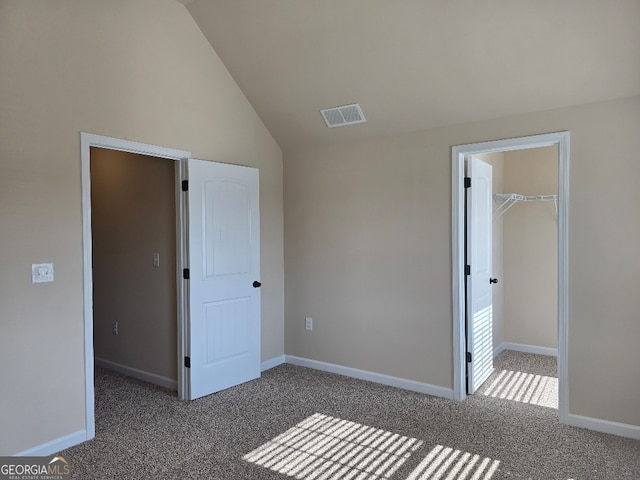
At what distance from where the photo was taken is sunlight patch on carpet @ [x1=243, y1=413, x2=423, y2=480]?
265 centimetres

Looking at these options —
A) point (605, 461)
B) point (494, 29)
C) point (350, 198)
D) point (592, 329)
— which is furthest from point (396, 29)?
point (605, 461)

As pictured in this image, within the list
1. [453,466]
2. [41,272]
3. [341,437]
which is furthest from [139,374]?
[453,466]

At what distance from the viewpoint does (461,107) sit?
11.6ft

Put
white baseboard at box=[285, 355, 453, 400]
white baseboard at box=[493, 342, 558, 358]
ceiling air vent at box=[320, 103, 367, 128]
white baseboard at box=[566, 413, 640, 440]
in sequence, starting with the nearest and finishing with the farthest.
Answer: white baseboard at box=[566, 413, 640, 440] < white baseboard at box=[285, 355, 453, 400] < ceiling air vent at box=[320, 103, 367, 128] < white baseboard at box=[493, 342, 558, 358]

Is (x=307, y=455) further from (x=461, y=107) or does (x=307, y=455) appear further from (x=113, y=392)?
(x=461, y=107)

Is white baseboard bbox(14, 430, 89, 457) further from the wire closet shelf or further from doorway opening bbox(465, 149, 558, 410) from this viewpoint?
the wire closet shelf

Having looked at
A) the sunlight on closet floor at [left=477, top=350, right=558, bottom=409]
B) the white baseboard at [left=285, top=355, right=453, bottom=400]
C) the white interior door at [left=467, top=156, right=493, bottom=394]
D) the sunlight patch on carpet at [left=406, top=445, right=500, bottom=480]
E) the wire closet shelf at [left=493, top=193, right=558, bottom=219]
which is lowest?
the sunlight patch on carpet at [left=406, top=445, right=500, bottom=480]

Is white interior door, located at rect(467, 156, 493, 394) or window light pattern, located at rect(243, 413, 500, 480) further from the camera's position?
white interior door, located at rect(467, 156, 493, 394)

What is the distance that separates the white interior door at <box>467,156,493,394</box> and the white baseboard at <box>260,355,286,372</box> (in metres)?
1.96

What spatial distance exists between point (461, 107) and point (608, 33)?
3.50ft

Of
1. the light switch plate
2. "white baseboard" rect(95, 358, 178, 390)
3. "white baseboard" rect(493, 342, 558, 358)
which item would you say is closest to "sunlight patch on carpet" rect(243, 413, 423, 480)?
"white baseboard" rect(95, 358, 178, 390)

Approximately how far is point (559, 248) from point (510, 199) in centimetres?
178

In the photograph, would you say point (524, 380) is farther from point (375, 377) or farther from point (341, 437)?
point (341, 437)

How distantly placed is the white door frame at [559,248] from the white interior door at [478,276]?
94 mm
